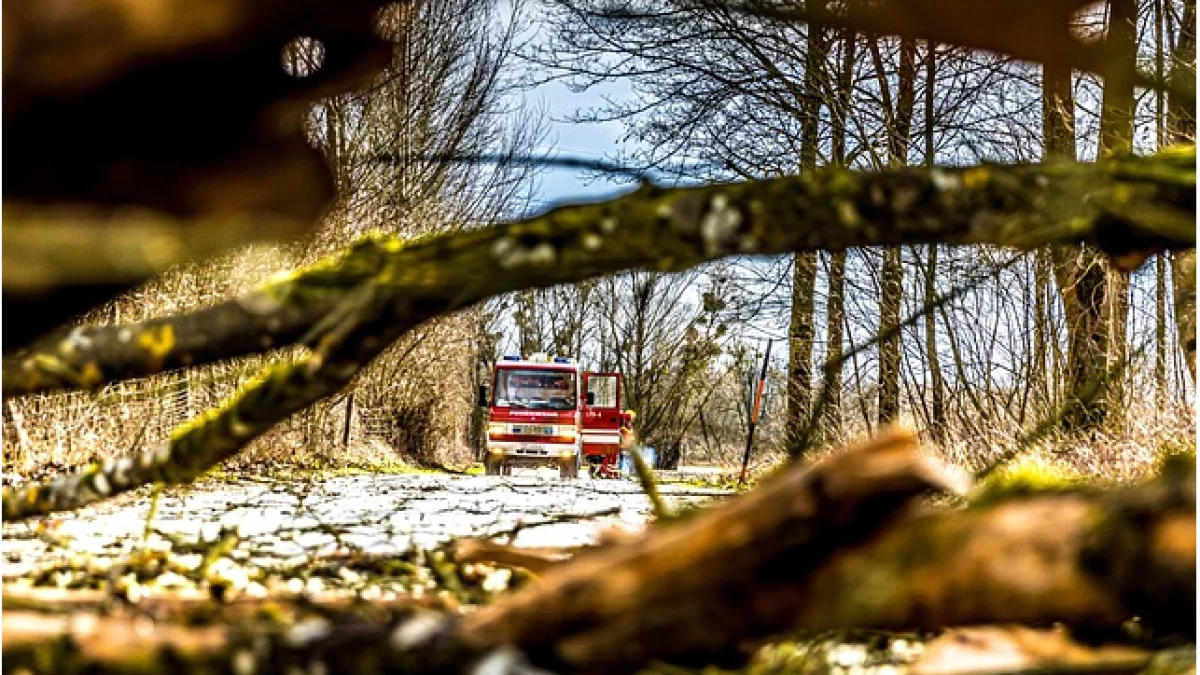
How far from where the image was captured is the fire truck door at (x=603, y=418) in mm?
19562

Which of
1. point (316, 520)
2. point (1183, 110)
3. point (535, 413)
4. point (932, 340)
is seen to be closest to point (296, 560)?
point (316, 520)

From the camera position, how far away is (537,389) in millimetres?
17344

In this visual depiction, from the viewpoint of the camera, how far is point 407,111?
564 inches

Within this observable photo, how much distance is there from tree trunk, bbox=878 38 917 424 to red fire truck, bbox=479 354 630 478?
8336 millimetres

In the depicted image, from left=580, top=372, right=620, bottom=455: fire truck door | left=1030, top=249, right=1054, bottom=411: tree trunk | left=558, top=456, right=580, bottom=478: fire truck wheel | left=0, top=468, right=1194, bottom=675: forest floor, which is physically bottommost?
left=558, top=456, right=580, bottom=478: fire truck wheel

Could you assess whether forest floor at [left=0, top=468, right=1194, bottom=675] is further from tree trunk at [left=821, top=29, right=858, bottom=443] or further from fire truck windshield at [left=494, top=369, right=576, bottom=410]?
fire truck windshield at [left=494, top=369, right=576, bottom=410]

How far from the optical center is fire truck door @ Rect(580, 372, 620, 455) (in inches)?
770

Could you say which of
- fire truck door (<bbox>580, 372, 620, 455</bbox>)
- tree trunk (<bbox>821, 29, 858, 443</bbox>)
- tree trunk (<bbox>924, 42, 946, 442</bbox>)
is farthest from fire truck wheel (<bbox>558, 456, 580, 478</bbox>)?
tree trunk (<bbox>924, 42, 946, 442</bbox>)

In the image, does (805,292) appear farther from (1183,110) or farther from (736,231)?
(736,231)

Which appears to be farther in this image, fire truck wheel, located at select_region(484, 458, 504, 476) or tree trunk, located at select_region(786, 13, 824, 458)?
fire truck wheel, located at select_region(484, 458, 504, 476)

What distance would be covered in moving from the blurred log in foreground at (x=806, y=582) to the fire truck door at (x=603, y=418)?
17855 millimetres

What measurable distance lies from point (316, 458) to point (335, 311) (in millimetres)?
12516

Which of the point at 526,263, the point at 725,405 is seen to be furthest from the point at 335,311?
the point at 725,405

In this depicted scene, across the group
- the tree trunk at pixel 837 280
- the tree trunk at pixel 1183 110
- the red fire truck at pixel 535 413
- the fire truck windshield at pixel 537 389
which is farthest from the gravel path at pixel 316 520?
the fire truck windshield at pixel 537 389
